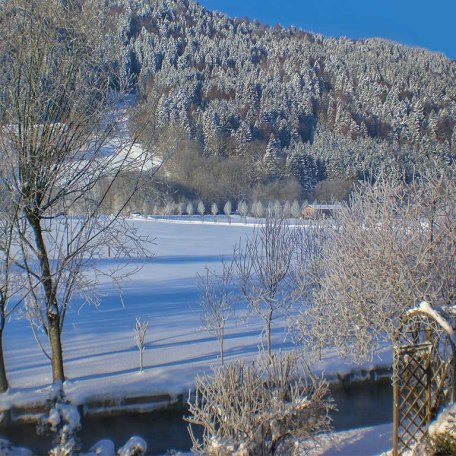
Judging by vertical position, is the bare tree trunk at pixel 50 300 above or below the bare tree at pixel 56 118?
below

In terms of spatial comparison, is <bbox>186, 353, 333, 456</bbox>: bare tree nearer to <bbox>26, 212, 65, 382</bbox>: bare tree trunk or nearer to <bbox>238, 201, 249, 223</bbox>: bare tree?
<bbox>26, 212, 65, 382</bbox>: bare tree trunk

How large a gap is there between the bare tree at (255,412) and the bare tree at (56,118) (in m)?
2.62

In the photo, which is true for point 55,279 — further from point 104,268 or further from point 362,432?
point 104,268

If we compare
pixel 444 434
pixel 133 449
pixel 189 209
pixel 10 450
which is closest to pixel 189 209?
pixel 189 209

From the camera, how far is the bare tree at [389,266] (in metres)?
8.98

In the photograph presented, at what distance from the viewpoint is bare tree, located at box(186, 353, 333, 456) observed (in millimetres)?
6004

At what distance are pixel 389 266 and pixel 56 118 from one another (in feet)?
17.9

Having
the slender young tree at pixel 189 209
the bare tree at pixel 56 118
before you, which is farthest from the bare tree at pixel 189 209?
the bare tree at pixel 56 118

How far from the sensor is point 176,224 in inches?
2168

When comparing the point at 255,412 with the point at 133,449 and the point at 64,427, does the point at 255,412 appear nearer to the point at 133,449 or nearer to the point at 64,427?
the point at 133,449

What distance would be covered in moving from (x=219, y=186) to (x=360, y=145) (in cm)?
2449

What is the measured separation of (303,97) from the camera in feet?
331

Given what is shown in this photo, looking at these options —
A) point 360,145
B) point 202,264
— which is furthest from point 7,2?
point 360,145

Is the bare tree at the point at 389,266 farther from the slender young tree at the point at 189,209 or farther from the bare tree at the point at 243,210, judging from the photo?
the slender young tree at the point at 189,209
